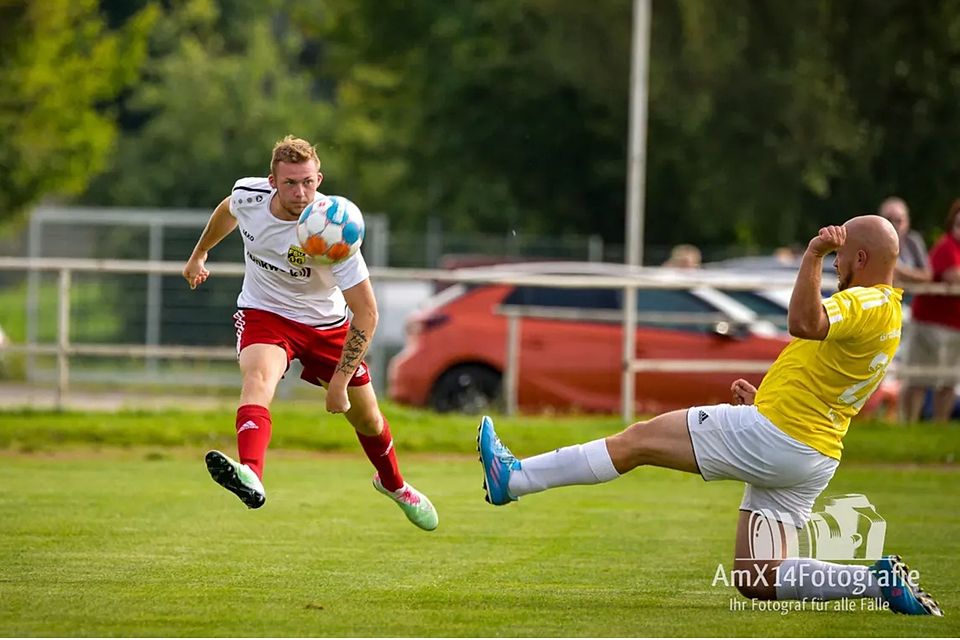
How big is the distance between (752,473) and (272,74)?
1501 inches

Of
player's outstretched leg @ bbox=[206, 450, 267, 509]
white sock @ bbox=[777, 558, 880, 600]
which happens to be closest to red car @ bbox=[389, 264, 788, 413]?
player's outstretched leg @ bbox=[206, 450, 267, 509]

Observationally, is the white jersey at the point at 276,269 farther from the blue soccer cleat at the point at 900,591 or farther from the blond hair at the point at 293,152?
the blue soccer cleat at the point at 900,591

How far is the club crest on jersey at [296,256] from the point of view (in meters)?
9.11

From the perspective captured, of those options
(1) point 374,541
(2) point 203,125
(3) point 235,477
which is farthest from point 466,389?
(2) point 203,125

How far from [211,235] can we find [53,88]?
1771 centimetres

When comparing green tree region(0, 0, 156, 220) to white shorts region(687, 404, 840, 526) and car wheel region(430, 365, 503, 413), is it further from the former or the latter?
white shorts region(687, 404, 840, 526)

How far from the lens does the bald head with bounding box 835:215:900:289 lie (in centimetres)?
746

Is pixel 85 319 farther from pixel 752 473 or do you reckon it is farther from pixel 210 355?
pixel 752 473

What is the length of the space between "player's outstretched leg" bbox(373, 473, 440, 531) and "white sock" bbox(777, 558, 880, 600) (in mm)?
2703

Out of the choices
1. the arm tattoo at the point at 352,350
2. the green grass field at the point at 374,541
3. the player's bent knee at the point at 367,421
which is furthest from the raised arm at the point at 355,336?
the green grass field at the point at 374,541

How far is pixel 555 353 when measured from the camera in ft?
61.1

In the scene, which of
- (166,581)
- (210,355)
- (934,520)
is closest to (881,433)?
(934,520)

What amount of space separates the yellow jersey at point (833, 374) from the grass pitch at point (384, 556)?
34.0 inches

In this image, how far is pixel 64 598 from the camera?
750 cm
